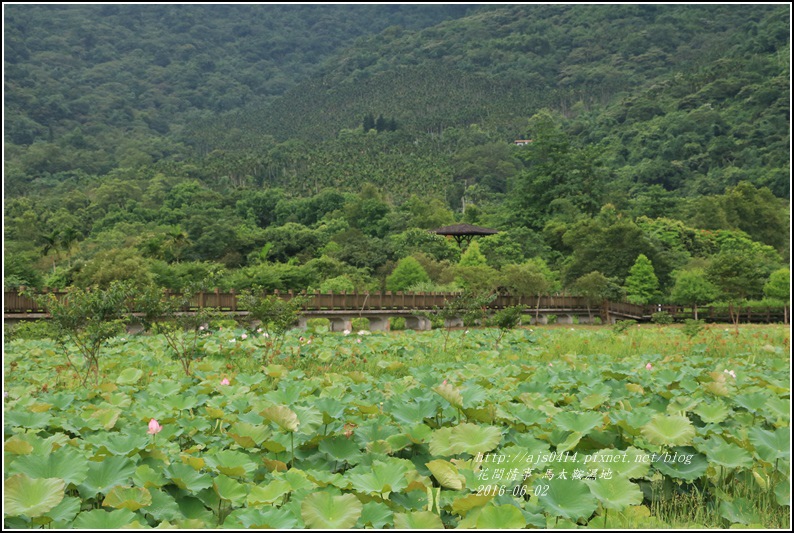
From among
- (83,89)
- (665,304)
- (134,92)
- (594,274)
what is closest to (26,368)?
(594,274)

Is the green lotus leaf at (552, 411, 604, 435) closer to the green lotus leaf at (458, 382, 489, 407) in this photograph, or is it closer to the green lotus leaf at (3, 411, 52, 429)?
the green lotus leaf at (458, 382, 489, 407)

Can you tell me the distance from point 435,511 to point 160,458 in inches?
43.5

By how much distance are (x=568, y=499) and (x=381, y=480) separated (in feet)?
1.99

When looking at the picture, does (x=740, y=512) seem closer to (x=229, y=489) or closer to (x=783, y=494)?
(x=783, y=494)

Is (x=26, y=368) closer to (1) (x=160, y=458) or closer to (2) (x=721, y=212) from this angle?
(1) (x=160, y=458)

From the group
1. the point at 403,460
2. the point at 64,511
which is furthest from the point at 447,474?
the point at 64,511

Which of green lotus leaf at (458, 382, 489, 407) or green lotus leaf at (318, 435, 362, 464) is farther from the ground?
green lotus leaf at (458, 382, 489, 407)

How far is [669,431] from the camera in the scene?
2.70 meters

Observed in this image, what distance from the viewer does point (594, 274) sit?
25.9 meters

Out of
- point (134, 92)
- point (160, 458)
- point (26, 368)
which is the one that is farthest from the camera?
point (134, 92)

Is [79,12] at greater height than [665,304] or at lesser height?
greater

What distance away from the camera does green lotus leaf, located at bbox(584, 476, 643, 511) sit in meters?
2.11

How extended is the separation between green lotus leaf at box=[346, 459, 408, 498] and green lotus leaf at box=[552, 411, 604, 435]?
0.95 metres

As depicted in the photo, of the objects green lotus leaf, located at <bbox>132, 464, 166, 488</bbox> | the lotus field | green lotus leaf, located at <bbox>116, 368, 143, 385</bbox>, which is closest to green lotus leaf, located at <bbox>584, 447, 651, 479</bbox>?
the lotus field
